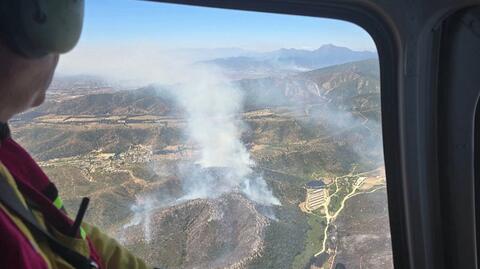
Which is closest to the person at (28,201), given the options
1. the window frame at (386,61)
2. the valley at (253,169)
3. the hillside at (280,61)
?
the valley at (253,169)

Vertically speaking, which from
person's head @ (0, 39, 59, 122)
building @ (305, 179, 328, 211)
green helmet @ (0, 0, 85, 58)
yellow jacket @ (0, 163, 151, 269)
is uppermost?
green helmet @ (0, 0, 85, 58)

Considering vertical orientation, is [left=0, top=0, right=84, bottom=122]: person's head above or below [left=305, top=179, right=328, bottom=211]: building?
above

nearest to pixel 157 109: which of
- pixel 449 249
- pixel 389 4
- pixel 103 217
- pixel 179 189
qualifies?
pixel 179 189

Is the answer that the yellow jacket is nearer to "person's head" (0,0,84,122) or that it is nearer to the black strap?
the black strap

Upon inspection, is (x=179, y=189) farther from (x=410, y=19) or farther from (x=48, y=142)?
(x=410, y=19)

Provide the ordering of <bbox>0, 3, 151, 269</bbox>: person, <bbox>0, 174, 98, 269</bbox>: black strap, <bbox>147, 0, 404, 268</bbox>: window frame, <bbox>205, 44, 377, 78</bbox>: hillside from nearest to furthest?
1. <bbox>0, 3, 151, 269</bbox>: person
2. <bbox>0, 174, 98, 269</bbox>: black strap
3. <bbox>147, 0, 404, 268</bbox>: window frame
4. <bbox>205, 44, 377, 78</bbox>: hillside

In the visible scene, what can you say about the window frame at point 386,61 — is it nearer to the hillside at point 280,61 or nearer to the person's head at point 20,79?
→ the hillside at point 280,61

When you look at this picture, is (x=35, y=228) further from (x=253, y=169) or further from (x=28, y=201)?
(x=253, y=169)

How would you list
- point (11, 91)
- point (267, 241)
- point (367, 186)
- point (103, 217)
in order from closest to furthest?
point (11, 91), point (103, 217), point (267, 241), point (367, 186)

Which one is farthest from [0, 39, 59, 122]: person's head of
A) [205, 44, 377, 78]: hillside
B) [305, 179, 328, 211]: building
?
[305, 179, 328, 211]: building

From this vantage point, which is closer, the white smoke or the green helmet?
the green helmet
